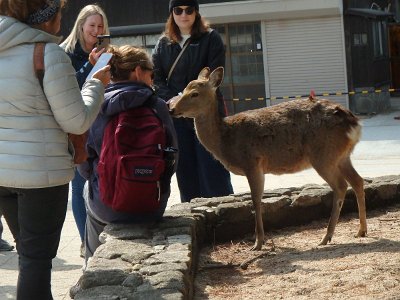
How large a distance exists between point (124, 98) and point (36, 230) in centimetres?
120

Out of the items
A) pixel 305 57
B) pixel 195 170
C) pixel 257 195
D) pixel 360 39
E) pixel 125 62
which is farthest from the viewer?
pixel 360 39

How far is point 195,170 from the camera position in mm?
8188

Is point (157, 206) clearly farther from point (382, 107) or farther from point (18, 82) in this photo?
point (382, 107)

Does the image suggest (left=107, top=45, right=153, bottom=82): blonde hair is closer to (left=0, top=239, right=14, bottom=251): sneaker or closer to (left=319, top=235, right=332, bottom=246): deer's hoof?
(left=319, top=235, right=332, bottom=246): deer's hoof

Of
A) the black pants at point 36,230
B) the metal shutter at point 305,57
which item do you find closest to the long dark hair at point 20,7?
the black pants at point 36,230

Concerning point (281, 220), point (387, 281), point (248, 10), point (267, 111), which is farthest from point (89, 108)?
point (248, 10)

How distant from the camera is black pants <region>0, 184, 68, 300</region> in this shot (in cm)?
478

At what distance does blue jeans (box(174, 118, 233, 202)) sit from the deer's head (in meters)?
0.97

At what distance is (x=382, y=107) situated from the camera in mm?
27016

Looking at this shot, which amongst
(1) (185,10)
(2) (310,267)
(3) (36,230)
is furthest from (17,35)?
(1) (185,10)

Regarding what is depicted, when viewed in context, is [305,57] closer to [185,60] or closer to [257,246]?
[185,60]

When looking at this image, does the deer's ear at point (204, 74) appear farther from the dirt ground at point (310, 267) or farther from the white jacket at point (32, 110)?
the white jacket at point (32, 110)

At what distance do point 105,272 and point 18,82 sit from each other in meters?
1.13

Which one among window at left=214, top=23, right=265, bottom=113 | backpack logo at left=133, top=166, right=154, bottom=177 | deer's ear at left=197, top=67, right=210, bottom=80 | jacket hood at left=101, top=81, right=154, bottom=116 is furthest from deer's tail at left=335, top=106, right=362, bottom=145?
window at left=214, top=23, right=265, bottom=113
